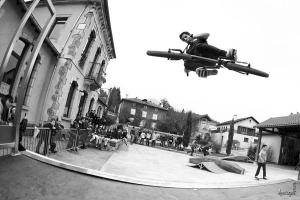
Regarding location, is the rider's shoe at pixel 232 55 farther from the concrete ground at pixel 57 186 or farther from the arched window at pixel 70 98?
the arched window at pixel 70 98

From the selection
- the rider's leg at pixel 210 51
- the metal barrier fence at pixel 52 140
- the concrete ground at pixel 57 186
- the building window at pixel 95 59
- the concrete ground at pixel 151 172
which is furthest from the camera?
the building window at pixel 95 59

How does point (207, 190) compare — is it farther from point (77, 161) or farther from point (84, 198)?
point (77, 161)

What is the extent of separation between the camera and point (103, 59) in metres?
19.7

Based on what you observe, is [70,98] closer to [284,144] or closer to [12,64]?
[12,64]

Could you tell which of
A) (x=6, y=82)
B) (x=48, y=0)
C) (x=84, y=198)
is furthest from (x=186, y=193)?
(x=6, y=82)

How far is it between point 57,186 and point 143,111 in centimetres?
6534

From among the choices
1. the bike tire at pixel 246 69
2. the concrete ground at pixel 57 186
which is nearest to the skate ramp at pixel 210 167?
the concrete ground at pixel 57 186

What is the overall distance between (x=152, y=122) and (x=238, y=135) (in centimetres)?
2348

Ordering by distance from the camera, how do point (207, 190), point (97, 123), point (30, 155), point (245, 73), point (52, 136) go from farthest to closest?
point (97, 123) < point (52, 136) < point (207, 190) < point (245, 73) < point (30, 155)

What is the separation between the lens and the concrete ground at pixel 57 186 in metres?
3.23

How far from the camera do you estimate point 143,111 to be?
6894 centimetres

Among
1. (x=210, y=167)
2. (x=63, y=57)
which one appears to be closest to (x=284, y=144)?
(x=210, y=167)

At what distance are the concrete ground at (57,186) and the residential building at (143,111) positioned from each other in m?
62.1

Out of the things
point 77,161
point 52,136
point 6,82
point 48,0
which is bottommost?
point 77,161
